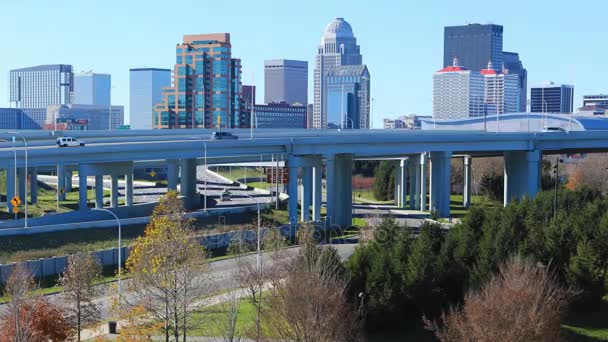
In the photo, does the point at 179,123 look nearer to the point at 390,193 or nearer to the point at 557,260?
the point at 390,193

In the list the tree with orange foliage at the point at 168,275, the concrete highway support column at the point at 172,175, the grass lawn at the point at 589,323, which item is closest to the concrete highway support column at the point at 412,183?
the concrete highway support column at the point at 172,175

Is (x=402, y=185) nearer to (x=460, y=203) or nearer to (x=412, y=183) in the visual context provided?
(x=412, y=183)

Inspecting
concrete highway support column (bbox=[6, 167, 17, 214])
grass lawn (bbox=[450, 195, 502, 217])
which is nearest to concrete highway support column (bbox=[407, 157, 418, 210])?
grass lawn (bbox=[450, 195, 502, 217])

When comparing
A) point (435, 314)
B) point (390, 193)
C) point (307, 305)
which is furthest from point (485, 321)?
point (390, 193)

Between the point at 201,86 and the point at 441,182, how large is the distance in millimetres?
115926

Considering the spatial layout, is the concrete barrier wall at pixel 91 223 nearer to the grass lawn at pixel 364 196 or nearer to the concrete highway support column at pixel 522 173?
the concrete highway support column at pixel 522 173

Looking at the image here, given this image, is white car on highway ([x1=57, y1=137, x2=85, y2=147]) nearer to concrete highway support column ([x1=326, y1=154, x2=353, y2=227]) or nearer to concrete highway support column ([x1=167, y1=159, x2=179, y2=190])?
concrete highway support column ([x1=167, y1=159, x2=179, y2=190])

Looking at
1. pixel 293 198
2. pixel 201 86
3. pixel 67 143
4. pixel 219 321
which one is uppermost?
pixel 201 86

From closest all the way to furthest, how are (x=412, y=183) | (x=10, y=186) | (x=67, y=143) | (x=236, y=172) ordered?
(x=10, y=186)
(x=67, y=143)
(x=412, y=183)
(x=236, y=172)

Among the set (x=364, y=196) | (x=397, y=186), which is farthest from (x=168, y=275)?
(x=364, y=196)

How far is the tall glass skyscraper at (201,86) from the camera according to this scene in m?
194

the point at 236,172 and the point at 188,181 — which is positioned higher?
the point at 188,181

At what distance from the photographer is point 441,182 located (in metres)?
85.3

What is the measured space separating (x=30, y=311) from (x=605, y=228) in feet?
85.0
